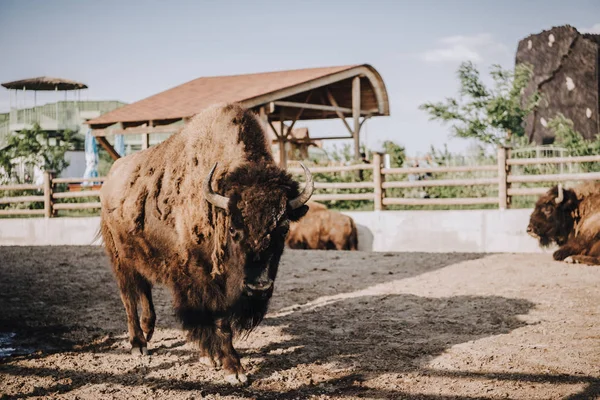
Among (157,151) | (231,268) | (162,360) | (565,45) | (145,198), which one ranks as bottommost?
(162,360)

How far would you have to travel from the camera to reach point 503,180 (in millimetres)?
12008

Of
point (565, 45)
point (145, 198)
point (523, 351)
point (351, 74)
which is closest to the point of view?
point (523, 351)

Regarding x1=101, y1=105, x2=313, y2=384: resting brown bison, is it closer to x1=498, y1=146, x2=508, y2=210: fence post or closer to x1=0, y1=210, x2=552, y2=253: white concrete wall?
x1=0, y1=210, x2=552, y2=253: white concrete wall

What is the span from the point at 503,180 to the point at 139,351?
9.13 m

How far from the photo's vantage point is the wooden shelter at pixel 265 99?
54.6ft

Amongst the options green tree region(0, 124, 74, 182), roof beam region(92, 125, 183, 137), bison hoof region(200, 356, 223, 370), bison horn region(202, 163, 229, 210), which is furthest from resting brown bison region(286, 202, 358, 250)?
green tree region(0, 124, 74, 182)

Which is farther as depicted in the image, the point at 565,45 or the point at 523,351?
the point at 565,45

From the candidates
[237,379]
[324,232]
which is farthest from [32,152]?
[237,379]

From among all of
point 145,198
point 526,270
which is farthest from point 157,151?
point 526,270

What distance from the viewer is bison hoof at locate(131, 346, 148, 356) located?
5121mm

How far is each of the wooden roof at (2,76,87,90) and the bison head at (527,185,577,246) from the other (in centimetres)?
2906

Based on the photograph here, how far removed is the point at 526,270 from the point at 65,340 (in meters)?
6.64

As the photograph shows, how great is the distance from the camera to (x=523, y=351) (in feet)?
15.7

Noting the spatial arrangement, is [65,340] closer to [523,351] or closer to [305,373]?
[305,373]
